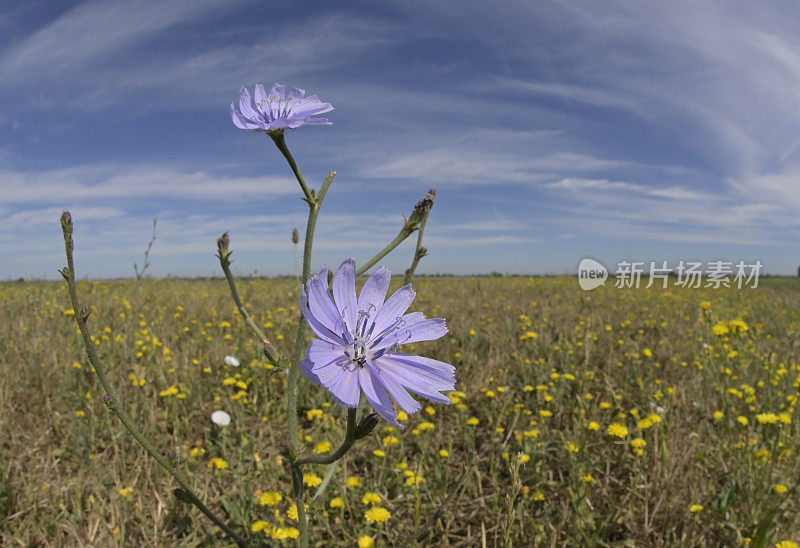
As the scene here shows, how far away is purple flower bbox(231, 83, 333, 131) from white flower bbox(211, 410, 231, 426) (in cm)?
249

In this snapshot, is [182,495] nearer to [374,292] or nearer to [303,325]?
[303,325]

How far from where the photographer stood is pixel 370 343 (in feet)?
3.45

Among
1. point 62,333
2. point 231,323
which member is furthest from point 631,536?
point 62,333

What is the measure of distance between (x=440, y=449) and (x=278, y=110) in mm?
2485

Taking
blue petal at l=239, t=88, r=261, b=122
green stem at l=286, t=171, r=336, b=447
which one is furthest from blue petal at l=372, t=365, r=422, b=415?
blue petal at l=239, t=88, r=261, b=122

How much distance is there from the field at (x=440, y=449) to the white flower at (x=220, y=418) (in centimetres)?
9

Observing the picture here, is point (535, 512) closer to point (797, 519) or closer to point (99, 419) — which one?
point (797, 519)

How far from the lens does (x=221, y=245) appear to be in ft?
4.54

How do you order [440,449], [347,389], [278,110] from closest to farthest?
[347,389], [278,110], [440,449]

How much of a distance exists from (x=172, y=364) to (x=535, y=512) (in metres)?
3.16

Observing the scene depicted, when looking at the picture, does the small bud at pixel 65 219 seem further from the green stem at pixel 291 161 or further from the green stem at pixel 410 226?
the green stem at pixel 410 226

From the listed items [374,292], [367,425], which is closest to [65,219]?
[374,292]

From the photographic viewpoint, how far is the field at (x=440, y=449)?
237cm

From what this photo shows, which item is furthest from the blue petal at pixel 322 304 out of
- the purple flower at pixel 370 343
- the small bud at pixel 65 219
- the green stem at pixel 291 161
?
the small bud at pixel 65 219
